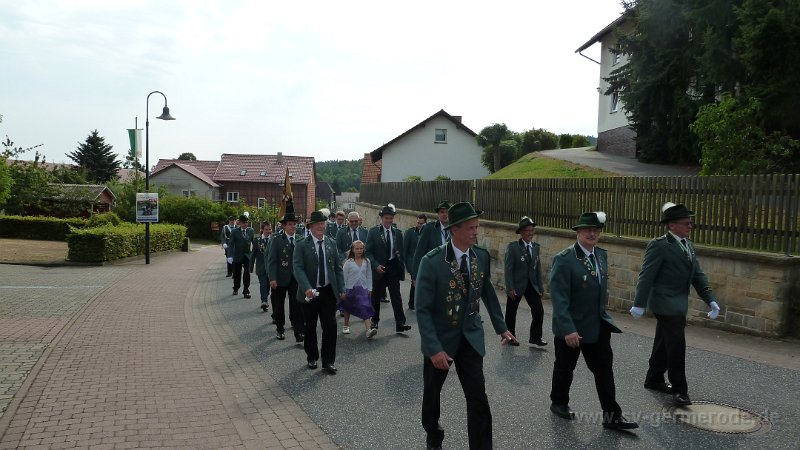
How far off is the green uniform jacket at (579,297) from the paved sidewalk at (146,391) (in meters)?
2.25

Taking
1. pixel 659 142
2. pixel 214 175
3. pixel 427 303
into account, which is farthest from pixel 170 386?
pixel 214 175

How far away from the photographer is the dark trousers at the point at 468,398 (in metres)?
4.09

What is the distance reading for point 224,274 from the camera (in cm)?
1947

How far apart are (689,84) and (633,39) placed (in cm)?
261

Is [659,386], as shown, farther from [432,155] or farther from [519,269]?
[432,155]

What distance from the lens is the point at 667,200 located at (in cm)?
1046

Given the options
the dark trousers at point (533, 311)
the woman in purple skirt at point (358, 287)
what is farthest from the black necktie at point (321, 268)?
the dark trousers at point (533, 311)

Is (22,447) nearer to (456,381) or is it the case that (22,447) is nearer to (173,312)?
(456,381)

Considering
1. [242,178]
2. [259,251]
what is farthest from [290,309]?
[242,178]

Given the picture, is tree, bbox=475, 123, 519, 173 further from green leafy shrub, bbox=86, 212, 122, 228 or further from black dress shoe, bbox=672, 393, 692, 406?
black dress shoe, bbox=672, 393, 692, 406

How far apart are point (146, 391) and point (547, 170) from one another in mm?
22423

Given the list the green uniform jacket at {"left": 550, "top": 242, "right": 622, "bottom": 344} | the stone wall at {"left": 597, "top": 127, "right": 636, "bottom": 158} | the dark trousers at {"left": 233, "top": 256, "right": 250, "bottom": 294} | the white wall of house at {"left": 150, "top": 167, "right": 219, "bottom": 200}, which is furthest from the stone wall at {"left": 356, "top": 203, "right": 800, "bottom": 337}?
the white wall of house at {"left": 150, "top": 167, "right": 219, "bottom": 200}

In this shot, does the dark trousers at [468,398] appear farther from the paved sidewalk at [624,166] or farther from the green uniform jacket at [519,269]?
the paved sidewalk at [624,166]

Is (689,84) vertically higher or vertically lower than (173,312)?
higher
